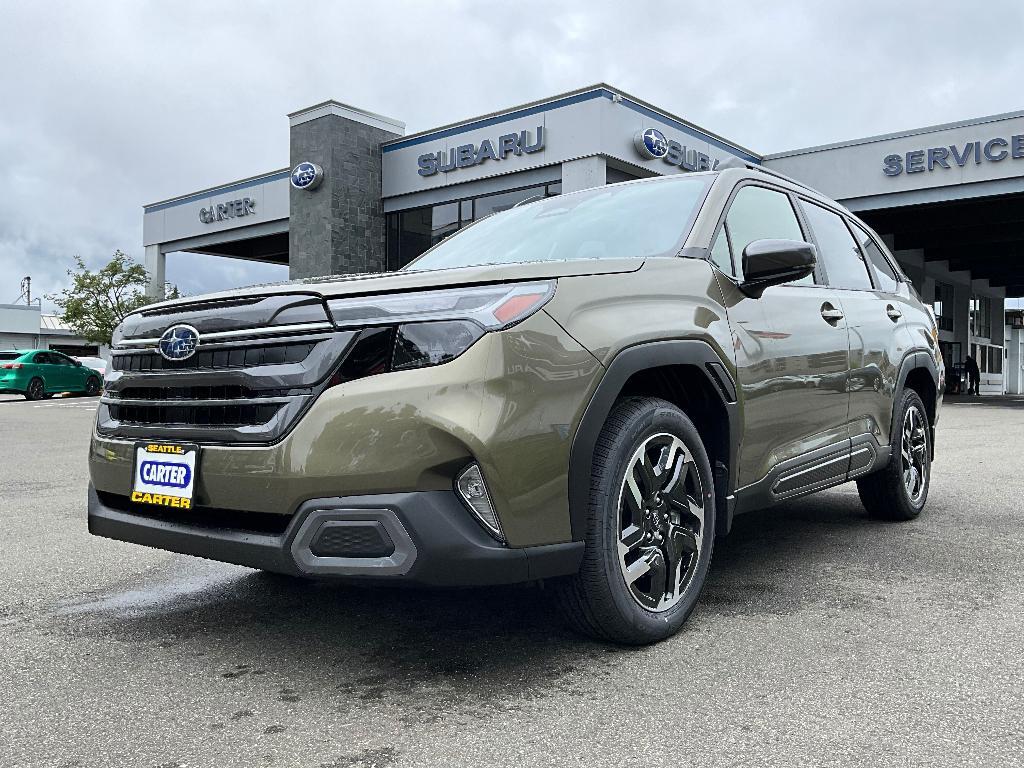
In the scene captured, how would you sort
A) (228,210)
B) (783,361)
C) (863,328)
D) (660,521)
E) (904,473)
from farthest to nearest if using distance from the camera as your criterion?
(228,210)
(904,473)
(863,328)
(783,361)
(660,521)

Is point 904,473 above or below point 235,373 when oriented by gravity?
below

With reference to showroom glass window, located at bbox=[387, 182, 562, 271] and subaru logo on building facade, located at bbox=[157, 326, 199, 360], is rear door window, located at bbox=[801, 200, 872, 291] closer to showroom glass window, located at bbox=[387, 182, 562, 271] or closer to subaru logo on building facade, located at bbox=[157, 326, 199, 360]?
subaru logo on building facade, located at bbox=[157, 326, 199, 360]

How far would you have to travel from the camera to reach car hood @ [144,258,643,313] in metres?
2.59

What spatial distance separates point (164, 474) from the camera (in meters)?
2.79

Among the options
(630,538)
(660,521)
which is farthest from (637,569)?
(660,521)

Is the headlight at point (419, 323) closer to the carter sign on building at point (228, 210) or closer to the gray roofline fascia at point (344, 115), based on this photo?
the gray roofline fascia at point (344, 115)

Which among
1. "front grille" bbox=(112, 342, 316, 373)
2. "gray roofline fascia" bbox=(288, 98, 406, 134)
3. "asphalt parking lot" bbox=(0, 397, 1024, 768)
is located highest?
"gray roofline fascia" bbox=(288, 98, 406, 134)

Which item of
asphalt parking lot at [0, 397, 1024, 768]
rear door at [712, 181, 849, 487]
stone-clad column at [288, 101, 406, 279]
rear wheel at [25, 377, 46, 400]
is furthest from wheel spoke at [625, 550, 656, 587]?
rear wheel at [25, 377, 46, 400]

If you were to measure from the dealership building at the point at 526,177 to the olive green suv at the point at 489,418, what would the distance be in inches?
531

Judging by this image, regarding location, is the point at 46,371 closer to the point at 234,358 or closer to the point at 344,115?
the point at 344,115

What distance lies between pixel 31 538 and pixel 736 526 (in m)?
3.83

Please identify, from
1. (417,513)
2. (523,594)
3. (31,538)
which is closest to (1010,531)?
(523,594)

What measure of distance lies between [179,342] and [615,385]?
1337 millimetres

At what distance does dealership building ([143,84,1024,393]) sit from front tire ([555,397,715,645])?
13.9 m
